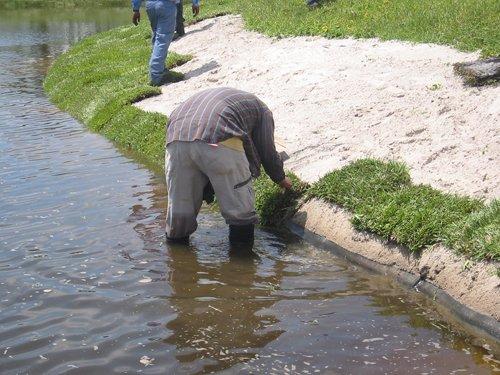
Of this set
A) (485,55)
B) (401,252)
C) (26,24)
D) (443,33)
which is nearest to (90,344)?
(401,252)

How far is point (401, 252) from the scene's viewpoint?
718 centimetres

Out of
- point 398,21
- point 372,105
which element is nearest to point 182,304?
point 372,105

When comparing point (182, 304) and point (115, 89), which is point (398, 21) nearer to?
point (115, 89)

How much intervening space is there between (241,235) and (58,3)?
57.1 metres

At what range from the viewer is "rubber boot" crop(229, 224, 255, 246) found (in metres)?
7.79

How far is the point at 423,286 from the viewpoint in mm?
6727

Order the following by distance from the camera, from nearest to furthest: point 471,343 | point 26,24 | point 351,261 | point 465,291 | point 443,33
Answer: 1. point 471,343
2. point 465,291
3. point 351,261
4. point 443,33
5. point 26,24

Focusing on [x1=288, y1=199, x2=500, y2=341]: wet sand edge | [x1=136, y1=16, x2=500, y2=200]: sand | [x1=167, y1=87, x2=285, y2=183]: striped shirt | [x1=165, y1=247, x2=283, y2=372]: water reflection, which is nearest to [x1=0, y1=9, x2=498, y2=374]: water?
[x1=165, y1=247, x2=283, y2=372]: water reflection

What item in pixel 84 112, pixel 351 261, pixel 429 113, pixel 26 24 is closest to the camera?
pixel 351 261

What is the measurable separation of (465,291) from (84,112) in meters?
12.2

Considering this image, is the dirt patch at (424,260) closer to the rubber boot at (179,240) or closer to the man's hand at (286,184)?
the man's hand at (286,184)

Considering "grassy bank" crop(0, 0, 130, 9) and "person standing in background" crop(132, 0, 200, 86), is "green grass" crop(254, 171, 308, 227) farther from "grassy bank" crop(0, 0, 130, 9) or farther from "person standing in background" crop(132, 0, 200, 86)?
"grassy bank" crop(0, 0, 130, 9)

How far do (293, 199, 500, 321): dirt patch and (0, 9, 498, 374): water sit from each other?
0.73 ft

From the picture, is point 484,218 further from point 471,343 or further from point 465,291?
point 471,343
